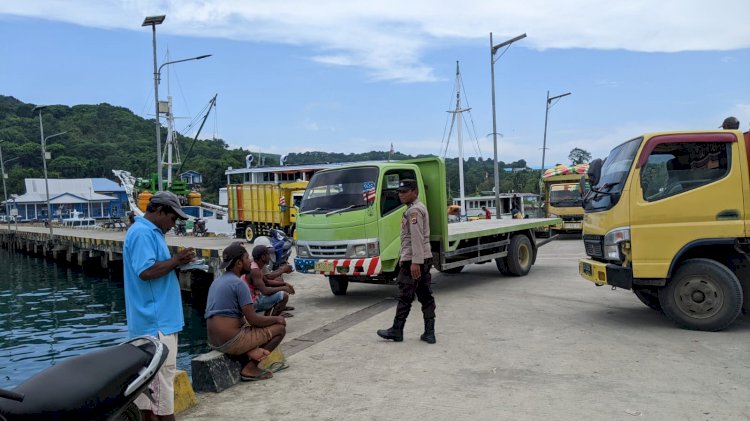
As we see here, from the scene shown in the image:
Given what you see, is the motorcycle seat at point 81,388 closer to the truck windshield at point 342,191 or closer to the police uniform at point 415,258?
the police uniform at point 415,258

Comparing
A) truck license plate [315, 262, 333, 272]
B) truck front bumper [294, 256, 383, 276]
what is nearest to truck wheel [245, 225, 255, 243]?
truck license plate [315, 262, 333, 272]

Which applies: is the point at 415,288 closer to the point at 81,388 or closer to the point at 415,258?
the point at 415,258

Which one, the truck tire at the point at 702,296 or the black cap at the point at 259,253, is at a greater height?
the black cap at the point at 259,253

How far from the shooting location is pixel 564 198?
23547 millimetres

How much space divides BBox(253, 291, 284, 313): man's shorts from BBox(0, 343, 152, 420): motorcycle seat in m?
4.49

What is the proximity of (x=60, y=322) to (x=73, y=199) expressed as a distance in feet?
195

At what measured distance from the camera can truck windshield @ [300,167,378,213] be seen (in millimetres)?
9705

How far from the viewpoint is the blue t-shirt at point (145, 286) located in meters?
3.98

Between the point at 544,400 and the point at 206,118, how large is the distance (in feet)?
146

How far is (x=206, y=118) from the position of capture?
45.7 m

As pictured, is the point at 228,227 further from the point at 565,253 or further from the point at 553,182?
the point at 565,253

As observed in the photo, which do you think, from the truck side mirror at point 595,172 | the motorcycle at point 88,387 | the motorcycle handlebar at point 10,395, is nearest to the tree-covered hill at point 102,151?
the truck side mirror at point 595,172

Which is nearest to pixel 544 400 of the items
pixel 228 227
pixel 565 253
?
pixel 565 253

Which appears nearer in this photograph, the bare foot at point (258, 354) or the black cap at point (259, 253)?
the bare foot at point (258, 354)
